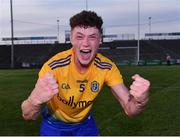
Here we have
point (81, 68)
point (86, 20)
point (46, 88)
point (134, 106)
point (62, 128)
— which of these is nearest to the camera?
point (46, 88)

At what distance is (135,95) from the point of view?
495 cm

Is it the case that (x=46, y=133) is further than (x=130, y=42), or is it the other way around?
(x=130, y=42)

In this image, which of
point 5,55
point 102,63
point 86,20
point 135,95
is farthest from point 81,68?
point 5,55

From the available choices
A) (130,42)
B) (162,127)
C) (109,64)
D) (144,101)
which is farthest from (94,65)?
(130,42)

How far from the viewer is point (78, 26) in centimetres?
540

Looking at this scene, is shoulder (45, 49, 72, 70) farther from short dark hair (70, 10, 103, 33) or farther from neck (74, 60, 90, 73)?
short dark hair (70, 10, 103, 33)

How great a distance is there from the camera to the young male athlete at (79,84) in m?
5.29

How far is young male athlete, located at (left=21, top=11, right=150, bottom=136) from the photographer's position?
5.29m

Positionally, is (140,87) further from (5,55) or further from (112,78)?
(5,55)

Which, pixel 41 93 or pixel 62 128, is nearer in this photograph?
pixel 41 93

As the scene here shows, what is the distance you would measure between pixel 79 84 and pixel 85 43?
0.50 m

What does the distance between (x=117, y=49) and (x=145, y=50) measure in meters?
5.25

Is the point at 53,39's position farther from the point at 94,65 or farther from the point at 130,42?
the point at 94,65

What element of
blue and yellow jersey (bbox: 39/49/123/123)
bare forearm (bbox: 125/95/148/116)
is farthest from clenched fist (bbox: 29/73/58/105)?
bare forearm (bbox: 125/95/148/116)
